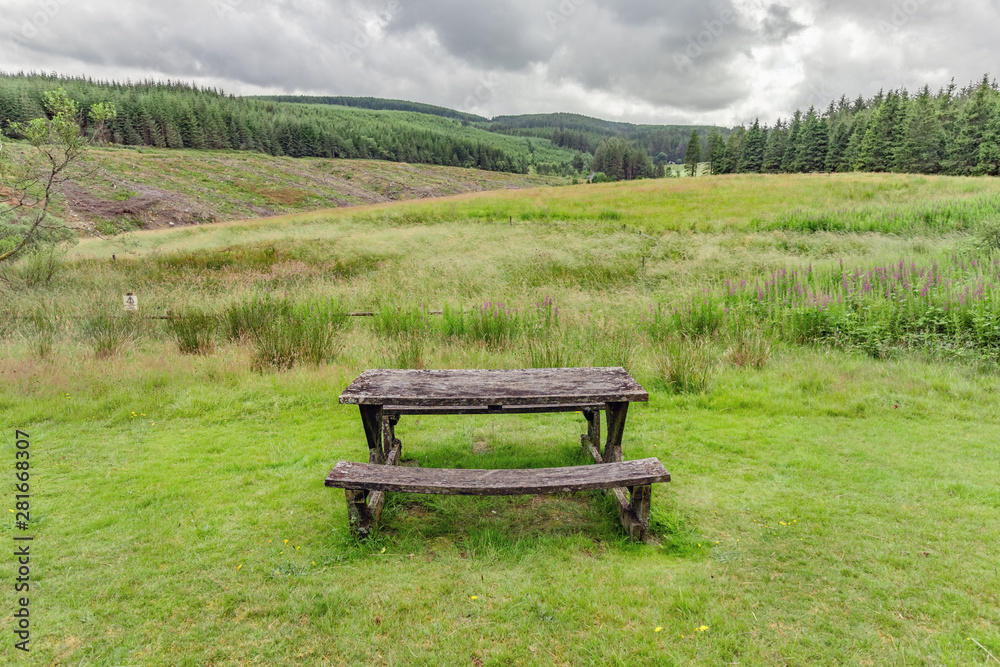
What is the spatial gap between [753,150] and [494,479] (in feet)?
262

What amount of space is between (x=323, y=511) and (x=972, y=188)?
Answer: 31.0 metres

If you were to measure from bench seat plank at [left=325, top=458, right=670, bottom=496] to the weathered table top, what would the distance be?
0.49 m

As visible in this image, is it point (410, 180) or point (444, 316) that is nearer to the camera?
point (444, 316)

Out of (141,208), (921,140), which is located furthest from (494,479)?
(921,140)

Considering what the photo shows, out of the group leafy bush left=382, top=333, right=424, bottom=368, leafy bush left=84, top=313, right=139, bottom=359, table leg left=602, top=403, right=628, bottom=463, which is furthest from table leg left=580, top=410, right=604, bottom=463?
leafy bush left=84, top=313, right=139, bottom=359

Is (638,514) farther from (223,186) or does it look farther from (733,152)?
(733,152)

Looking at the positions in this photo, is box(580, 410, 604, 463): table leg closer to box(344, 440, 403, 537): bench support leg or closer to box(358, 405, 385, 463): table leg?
box(358, 405, 385, 463): table leg

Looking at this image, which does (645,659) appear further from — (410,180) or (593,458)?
(410,180)

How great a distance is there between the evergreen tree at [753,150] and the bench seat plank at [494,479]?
78548 millimetres

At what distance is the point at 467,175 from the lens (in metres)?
80.4

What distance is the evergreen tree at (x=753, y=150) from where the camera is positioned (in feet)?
224

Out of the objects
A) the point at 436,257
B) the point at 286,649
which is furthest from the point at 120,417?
the point at 436,257

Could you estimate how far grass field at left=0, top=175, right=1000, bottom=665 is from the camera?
2490 mm

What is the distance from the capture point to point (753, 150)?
228 feet
